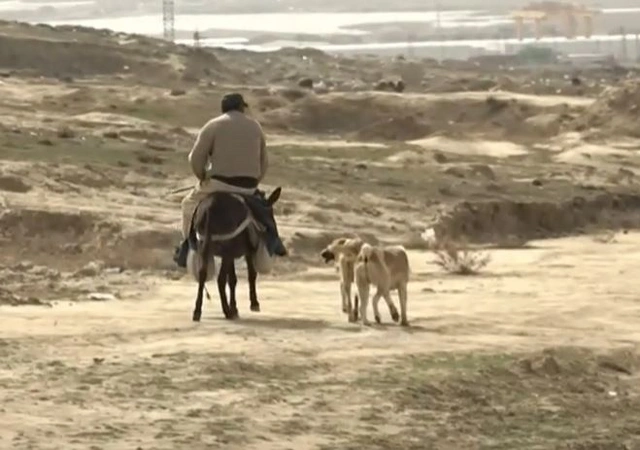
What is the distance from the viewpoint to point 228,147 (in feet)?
47.8

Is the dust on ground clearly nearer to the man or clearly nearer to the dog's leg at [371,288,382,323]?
the dog's leg at [371,288,382,323]

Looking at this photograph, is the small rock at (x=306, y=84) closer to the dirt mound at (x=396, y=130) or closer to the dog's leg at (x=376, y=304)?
the dirt mound at (x=396, y=130)

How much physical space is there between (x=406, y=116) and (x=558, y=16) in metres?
91.8

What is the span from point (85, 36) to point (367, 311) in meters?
61.6

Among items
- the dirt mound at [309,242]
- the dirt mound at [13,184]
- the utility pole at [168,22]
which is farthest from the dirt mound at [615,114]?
the utility pole at [168,22]

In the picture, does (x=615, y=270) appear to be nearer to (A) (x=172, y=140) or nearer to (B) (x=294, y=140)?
(A) (x=172, y=140)

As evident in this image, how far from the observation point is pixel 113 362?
12492mm

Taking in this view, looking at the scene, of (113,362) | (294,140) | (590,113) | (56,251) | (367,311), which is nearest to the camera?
(113,362)

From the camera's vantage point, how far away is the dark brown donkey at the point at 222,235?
573 inches

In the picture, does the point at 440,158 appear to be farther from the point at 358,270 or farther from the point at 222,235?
the point at 222,235

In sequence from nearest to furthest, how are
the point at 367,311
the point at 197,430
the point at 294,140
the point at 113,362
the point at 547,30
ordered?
the point at 197,430 < the point at 113,362 < the point at 367,311 < the point at 294,140 < the point at 547,30

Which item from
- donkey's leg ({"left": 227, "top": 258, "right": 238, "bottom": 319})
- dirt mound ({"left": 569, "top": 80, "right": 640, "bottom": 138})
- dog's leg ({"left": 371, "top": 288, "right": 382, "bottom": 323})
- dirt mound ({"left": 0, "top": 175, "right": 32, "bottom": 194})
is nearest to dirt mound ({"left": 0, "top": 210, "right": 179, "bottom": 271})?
dirt mound ({"left": 0, "top": 175, "right": 32, "bottom": 194})

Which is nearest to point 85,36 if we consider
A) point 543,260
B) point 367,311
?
point 543,260

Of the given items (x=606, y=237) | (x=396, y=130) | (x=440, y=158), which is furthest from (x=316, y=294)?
(x=396, y=130)
